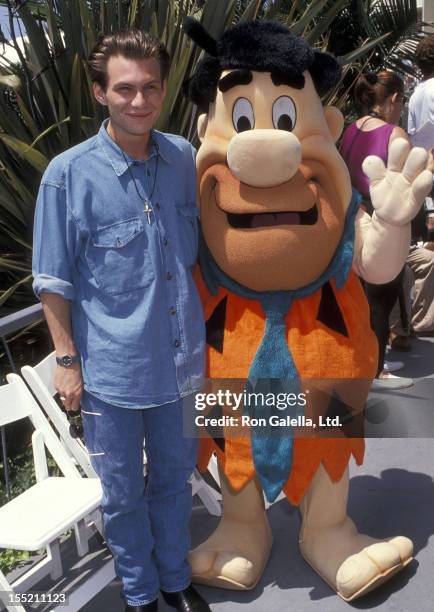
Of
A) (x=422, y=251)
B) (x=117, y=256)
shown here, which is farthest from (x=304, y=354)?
(x=422, y=251)

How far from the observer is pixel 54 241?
2.22 meters

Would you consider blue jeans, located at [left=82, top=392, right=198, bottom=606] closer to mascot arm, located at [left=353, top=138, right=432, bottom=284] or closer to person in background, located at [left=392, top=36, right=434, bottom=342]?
mascot arm, located at [left=353, top=138, right=432, bottom=284]

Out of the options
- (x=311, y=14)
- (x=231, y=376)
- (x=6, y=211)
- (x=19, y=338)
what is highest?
(x=311, y=14)

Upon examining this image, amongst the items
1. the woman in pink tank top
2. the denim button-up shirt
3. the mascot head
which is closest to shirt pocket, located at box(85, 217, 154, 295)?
the denim button-up shirt

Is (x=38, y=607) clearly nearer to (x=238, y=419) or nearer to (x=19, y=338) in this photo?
(x=238, y=419)

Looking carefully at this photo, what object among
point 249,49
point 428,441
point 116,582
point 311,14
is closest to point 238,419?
point 116,582

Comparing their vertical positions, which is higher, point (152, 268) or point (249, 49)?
point (249, 49)

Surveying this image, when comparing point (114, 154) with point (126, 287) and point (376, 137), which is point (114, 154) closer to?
point (126, 287)

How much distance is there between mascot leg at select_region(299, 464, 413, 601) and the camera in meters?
2.55

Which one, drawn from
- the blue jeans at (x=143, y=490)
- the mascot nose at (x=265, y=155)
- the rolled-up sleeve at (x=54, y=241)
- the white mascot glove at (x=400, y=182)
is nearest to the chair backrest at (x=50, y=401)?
the blue jeans at (x=143, y=490)

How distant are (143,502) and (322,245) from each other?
3.25ft

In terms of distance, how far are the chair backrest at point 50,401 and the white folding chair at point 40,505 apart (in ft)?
0.22

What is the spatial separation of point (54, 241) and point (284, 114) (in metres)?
0.83

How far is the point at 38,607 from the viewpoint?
8.50 ft
